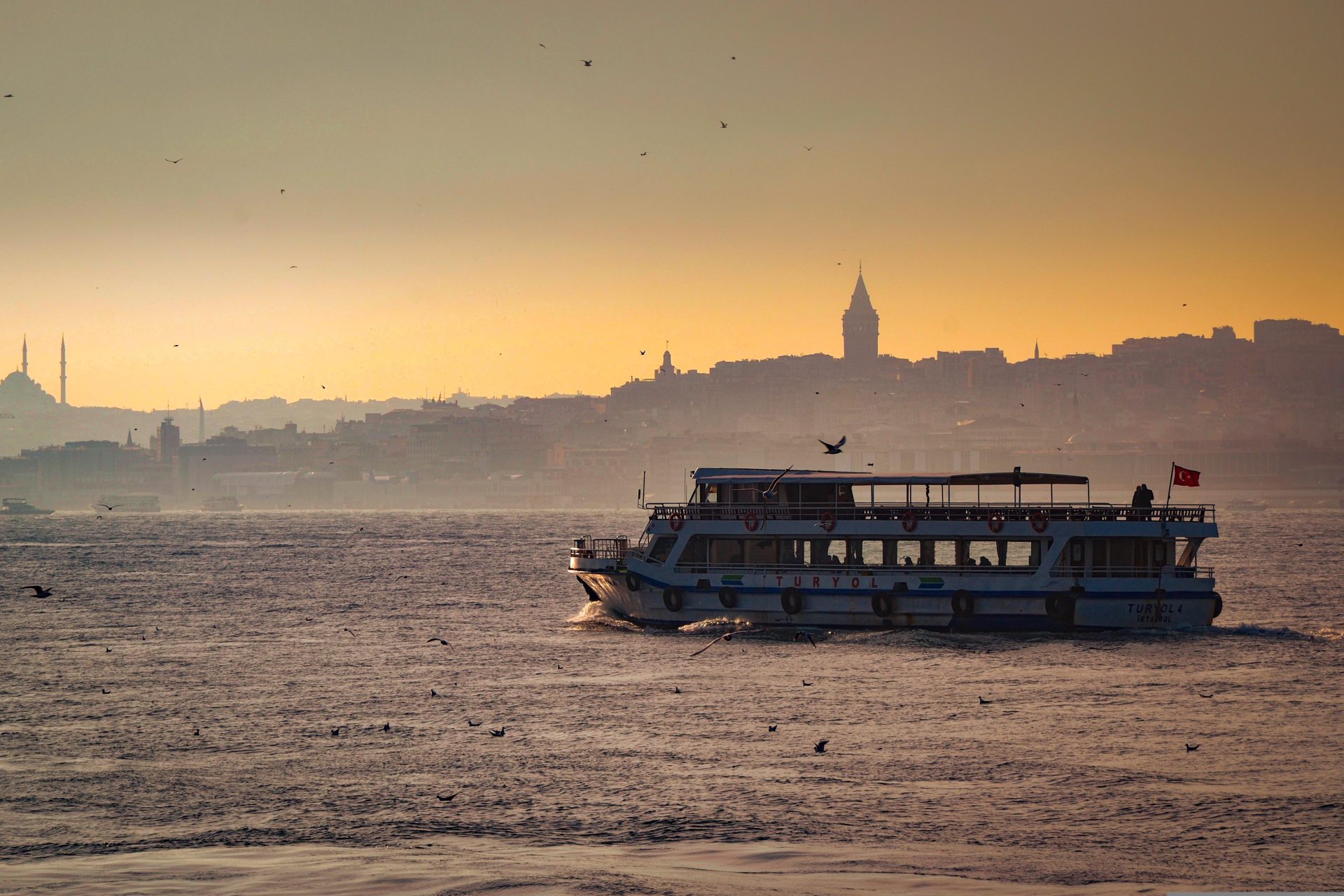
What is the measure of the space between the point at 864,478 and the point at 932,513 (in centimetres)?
242

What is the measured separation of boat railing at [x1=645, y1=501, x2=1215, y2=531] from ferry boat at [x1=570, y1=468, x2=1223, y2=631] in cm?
5

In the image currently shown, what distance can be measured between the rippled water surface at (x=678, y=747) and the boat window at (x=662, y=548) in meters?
2.74

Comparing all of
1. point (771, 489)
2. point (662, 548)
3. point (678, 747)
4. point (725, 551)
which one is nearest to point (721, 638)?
point (725, 551)

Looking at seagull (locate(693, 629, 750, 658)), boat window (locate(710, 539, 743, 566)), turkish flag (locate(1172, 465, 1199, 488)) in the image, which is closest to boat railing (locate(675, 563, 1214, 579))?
boat window (locate(710, 539, 743, 566))

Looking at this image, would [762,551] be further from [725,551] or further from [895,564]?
[895,564]

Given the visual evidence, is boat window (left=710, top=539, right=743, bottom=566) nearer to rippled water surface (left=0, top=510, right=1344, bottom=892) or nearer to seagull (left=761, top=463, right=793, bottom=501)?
seagull (left=761, top=463, right=793, bottom=501)

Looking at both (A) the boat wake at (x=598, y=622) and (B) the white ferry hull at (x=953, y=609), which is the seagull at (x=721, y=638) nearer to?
(B) the white ferry hull at (x=953, y=609)

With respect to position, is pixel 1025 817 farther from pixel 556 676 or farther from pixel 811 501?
pixel 811 501

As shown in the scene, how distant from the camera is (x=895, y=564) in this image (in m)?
48.6

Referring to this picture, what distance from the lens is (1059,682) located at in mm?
37344

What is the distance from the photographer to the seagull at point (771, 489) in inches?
1913

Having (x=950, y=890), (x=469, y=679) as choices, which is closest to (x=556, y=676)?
(x=469, y=679)

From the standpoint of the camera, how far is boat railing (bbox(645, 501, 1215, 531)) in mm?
46719

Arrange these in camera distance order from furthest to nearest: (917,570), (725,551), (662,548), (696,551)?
(662,548) < (696,551) < (725,551) < (917,570)
